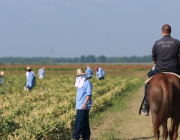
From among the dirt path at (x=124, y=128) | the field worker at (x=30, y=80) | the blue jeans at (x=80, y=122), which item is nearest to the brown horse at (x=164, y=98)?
the blue jeans at (x=80, y=122)

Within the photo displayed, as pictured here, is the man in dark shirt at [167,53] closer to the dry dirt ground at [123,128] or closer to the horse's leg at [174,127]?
the horse's leg at [174,127]

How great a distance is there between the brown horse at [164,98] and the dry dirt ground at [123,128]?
8.59ft

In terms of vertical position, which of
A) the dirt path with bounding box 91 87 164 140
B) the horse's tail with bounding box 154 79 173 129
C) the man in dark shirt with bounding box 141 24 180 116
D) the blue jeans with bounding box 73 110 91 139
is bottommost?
the dirt path with bounding box 91 87 164 140

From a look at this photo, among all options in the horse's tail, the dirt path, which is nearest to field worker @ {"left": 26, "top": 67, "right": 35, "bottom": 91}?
the dirt path

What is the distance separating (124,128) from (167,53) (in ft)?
14.0

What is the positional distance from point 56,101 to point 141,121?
414 cm

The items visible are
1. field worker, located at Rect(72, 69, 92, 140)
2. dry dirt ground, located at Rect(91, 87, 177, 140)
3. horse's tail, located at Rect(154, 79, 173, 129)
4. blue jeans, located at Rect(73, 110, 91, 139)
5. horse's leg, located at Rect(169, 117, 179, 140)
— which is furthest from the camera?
dry dirt ground, located at Rect(91, 87, 177, 140)

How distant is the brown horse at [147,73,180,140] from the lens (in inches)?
331

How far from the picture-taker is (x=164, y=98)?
27.6 ft

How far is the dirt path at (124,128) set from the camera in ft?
37.5

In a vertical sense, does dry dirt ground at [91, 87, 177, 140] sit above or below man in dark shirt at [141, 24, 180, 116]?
below

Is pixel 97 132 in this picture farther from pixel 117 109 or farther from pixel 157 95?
pixel 117 109

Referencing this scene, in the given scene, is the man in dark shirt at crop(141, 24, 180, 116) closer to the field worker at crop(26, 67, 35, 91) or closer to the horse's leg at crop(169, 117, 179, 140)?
the horse's leg at crop(169, 117, 179, 140)

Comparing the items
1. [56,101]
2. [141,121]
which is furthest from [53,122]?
[56,101]
